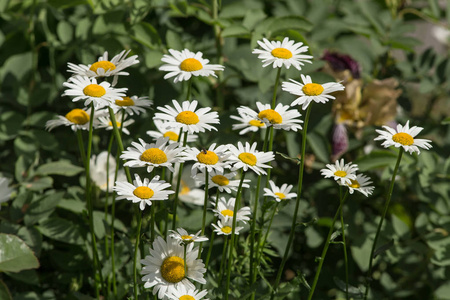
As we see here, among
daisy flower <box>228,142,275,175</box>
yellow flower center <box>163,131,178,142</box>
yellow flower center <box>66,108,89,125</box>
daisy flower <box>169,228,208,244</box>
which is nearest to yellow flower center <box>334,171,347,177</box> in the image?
daisy flower <box>228,142,275,175</box>

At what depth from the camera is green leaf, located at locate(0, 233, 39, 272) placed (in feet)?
3.52

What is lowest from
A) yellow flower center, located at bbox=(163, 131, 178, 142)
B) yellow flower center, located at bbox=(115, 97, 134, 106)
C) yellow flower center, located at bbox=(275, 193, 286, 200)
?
yellow flower center, located at bbox=(275, 193, 286, 200)

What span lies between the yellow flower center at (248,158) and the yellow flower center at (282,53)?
0.62 ft

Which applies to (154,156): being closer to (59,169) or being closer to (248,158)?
(248,158)

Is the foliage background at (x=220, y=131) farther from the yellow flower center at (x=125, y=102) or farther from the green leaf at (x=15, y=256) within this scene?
the yellow flower center at (x=125, y=102)

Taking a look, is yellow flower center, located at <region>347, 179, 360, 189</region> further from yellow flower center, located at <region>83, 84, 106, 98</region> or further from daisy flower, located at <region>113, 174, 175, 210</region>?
yellow flower center, located at <region>83, 84, 106, 98</region>

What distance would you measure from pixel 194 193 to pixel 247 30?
16.4 inches

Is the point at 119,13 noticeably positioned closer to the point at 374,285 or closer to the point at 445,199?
the point at 445,199

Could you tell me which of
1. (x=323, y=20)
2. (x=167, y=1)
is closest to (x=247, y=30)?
(x=167, y=1)

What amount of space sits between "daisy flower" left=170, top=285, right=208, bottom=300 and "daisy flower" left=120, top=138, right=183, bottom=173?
186mm

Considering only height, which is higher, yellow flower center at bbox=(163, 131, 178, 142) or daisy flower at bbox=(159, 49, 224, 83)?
daisy flower at bbox=(159, 49, 224, 83)

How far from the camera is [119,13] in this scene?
5.04 ft

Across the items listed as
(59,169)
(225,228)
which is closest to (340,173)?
(225,228)

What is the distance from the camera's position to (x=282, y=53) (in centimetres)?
97
